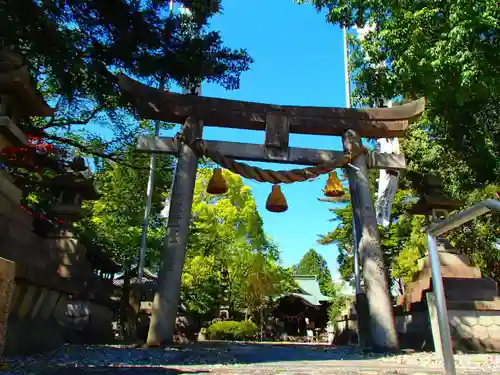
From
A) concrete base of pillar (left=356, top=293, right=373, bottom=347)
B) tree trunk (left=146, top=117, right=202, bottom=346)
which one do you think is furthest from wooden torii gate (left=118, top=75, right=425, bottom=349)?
concrete base of pillar (left=356, top=293, right=373, bottom=347)

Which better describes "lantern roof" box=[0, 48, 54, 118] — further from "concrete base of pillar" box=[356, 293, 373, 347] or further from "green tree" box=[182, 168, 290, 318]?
Answer: "green tree" box=[182, 168, 290, 318]

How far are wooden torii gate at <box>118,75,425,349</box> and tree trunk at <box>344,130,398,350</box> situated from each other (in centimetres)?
2

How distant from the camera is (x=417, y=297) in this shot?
8711 mm

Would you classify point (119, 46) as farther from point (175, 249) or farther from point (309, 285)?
point (309, 285)

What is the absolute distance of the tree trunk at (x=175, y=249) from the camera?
296 inches

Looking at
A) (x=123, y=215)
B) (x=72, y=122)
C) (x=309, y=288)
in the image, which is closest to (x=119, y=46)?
(x=72, y=122)

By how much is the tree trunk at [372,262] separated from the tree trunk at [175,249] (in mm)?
3529

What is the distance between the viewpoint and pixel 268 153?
29.9ft

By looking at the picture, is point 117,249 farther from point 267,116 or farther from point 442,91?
point 442,91

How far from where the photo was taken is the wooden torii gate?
7777mm

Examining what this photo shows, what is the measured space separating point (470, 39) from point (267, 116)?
466 cm

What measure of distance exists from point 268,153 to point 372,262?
10.4 ft

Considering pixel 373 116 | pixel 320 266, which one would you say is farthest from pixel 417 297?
pixel 320 266

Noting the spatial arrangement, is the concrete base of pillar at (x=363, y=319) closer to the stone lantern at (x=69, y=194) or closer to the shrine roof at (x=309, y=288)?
the stone lantern at (x=69, y=194)
